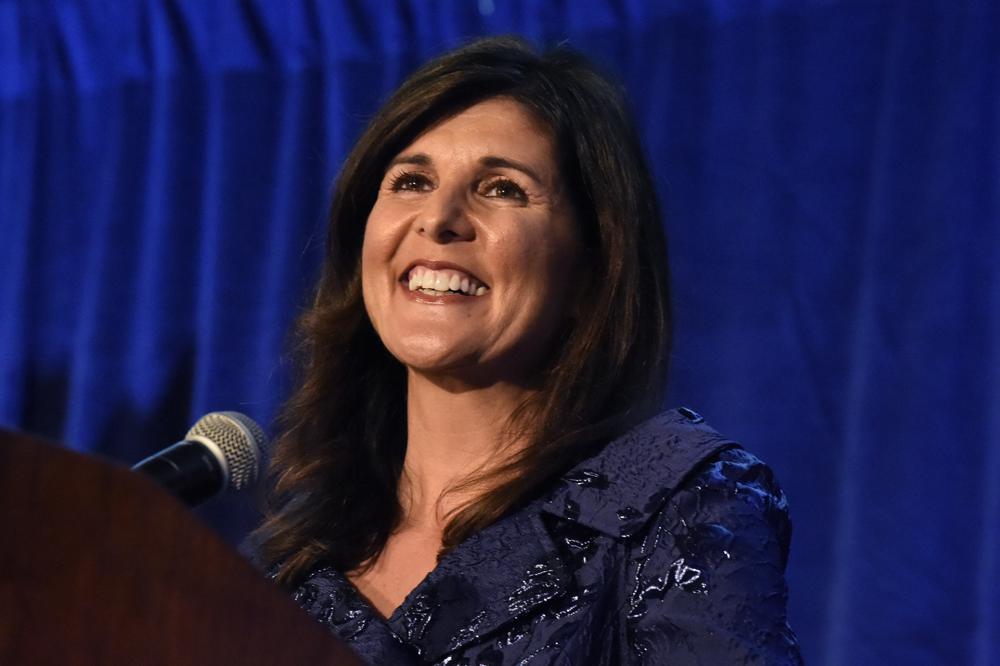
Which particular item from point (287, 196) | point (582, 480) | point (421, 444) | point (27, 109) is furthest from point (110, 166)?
point (582, 480)

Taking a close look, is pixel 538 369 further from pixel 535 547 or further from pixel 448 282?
pixel 535 547

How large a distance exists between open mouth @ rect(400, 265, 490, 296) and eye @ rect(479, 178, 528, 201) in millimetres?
111

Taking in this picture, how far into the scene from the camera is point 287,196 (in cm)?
268

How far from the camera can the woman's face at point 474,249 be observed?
1457 millimetres

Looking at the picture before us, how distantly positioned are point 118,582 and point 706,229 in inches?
75.3

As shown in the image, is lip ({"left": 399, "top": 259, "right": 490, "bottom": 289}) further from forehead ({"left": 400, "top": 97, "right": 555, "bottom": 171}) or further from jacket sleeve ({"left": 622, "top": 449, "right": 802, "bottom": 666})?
jacket sleeve ({"left": 622, "top": 449, "right": 802, "bottom": 666})

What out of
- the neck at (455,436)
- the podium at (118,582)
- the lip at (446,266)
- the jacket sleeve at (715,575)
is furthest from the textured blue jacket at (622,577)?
the podium at (118,582)

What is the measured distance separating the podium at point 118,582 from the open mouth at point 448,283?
1.02 meters

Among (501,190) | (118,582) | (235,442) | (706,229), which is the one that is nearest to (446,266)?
(501,190)

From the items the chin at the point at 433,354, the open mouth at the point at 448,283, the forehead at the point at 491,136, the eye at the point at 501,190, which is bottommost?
the chin at the point at 433,354

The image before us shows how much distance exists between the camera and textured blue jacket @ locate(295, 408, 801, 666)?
112 cm

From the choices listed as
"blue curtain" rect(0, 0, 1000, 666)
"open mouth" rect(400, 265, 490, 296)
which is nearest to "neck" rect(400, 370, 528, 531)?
"open mouth" rect(400, 265, 490, 296)

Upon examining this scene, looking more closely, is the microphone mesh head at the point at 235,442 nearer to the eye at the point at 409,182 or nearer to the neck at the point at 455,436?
the neck at the point at 455,436

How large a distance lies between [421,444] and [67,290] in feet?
5.50
